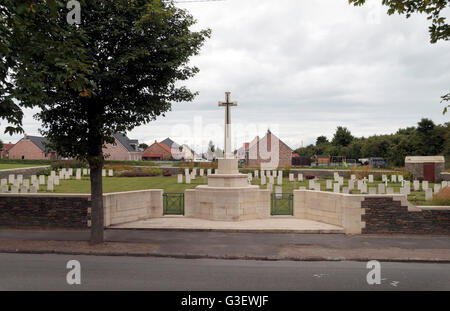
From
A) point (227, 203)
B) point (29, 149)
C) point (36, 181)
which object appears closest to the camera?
point (227, 203)

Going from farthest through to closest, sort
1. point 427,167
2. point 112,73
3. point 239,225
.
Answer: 1. point 427,167
2. point 239,225
3. point 112,73

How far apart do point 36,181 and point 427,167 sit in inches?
1199

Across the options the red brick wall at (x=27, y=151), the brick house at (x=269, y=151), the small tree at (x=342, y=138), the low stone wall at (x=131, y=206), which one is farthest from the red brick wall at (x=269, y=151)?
the small tree at (x=342, y=138)

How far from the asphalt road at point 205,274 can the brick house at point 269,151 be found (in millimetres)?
45921

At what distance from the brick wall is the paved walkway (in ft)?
3.40

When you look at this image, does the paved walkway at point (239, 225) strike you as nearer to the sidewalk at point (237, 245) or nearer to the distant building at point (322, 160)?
the sidewalk at point (237, 245)

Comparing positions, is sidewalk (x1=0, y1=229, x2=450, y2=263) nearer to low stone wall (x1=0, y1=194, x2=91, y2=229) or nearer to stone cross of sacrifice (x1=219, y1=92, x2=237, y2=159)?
low stone wall (x1=0, y1=194, x2=91, y2=229)

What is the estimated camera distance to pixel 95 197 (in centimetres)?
945

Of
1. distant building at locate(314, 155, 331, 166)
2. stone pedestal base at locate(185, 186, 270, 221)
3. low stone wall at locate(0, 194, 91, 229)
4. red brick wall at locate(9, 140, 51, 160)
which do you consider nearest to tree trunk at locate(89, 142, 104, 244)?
low stone wall at locate(0, 194, 91, 229)

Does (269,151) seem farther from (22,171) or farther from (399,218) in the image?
(399,218)

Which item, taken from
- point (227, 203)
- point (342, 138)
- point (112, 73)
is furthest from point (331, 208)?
point (342, 138)

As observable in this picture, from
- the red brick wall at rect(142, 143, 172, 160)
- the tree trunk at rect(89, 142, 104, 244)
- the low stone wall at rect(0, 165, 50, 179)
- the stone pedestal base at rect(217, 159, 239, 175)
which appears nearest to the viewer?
the tree trunk at rect(89, 142, 104, 244)

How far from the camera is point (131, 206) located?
1239cm

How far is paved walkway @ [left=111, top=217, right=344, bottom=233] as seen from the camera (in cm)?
1109
